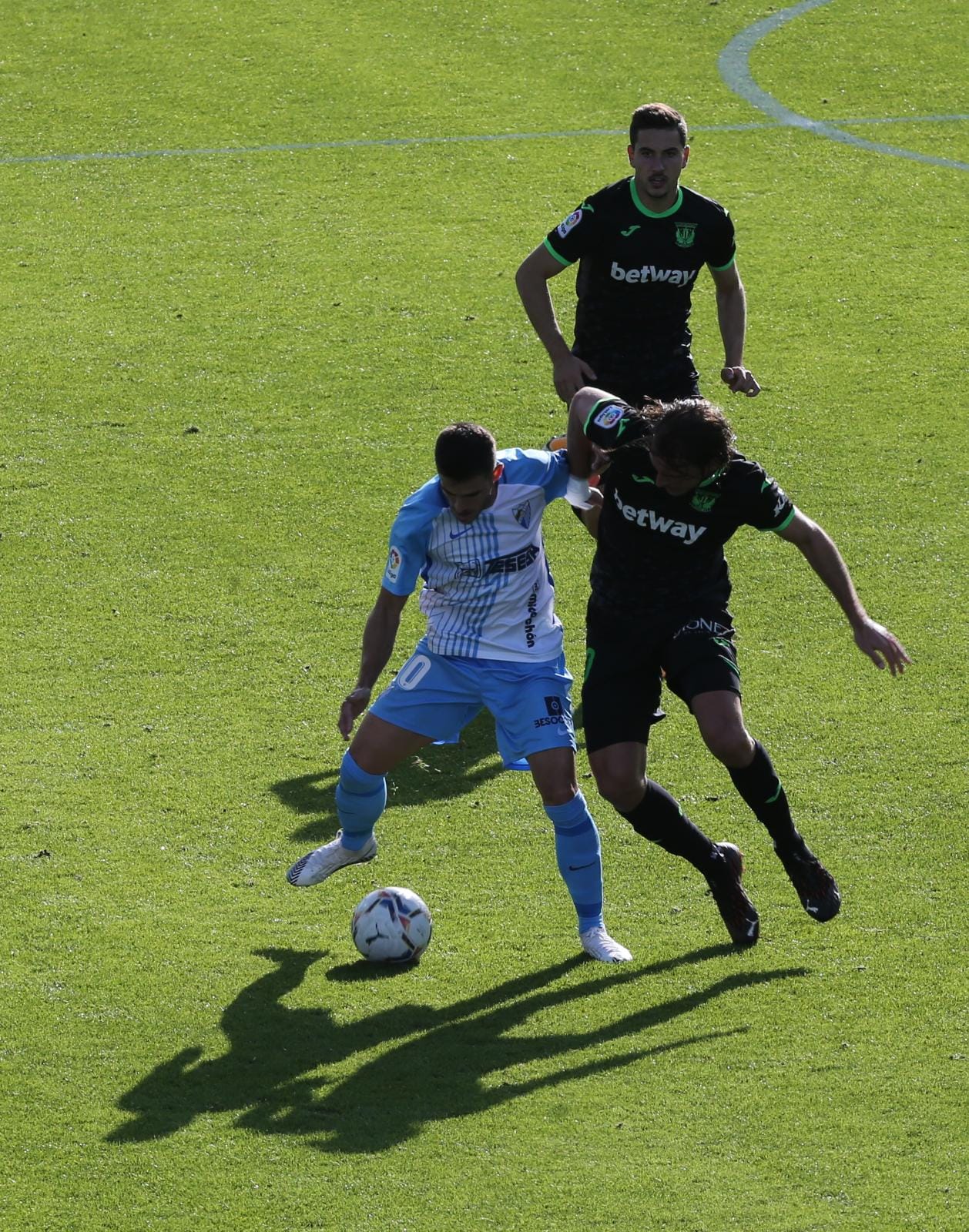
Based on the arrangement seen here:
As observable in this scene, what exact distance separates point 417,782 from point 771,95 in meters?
11.9

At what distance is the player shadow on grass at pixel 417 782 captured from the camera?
7547 mm

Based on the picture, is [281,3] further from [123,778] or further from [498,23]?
[123,778]

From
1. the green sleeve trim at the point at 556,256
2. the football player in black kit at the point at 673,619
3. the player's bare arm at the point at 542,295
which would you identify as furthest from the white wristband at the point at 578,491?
the green sleeve trim at the point at 556,256

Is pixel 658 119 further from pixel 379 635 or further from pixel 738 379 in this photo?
pixel 379 635

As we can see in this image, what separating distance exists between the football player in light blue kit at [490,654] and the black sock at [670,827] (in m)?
0.19

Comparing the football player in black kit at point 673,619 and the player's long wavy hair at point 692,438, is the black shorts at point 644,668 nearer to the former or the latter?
the football player in black kit at point 673,619

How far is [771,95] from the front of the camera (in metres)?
17.8

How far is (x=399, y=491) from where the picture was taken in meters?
10.8

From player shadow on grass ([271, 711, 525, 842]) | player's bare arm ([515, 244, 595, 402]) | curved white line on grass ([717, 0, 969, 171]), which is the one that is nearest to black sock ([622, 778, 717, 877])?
player shadow on grass ([271, 711, 525, 842])

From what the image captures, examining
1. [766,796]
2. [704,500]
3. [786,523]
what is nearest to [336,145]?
[704,500]

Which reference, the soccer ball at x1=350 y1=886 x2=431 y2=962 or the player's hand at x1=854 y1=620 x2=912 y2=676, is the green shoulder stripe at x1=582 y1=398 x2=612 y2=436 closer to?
the player's hand at x1=854 y1=620 x2=912 y2=676

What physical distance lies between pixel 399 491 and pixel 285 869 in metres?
4.13

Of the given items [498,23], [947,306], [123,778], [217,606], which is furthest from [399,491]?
[498,23]

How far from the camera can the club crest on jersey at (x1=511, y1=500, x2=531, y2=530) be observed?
6340 mm
